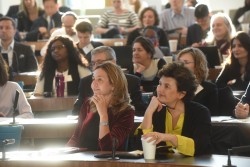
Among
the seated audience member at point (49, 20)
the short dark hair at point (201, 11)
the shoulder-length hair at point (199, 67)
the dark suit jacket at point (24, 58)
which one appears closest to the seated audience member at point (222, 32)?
the short dark hair at point (201, 11)

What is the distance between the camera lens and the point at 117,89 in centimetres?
532

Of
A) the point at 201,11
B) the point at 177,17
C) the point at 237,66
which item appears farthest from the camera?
the point at 177,17

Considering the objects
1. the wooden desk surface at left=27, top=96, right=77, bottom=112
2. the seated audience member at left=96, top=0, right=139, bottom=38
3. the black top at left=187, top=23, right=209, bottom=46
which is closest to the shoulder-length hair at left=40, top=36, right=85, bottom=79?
the wooden desk surface at left=27, top=96, right=77, bottom=112

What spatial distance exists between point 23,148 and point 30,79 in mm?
3260

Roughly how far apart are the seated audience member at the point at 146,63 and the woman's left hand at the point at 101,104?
10.2ft

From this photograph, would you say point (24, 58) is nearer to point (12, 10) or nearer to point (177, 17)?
point (177, 17)

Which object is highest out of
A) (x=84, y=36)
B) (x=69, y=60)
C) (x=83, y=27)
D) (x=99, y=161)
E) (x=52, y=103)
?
(x=83, y=27)

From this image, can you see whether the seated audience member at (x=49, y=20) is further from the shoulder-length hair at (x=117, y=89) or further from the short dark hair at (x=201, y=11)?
the shoulder-length hair at (x=117, y=89)

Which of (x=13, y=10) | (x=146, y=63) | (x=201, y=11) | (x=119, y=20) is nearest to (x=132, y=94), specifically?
(x=146, y=63)

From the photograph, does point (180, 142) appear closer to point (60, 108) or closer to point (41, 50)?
point (60, 108)

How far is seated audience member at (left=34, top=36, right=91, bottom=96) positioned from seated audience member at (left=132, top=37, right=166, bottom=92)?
0.60 m

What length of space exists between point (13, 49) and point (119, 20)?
11.9ft

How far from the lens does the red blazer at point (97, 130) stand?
205 inches

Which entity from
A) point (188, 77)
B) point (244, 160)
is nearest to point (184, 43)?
point (188, 77)
